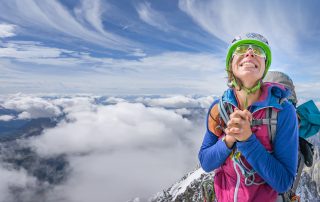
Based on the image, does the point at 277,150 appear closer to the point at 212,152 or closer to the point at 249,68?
the point at 212,152

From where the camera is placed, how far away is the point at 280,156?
3820 millimetres

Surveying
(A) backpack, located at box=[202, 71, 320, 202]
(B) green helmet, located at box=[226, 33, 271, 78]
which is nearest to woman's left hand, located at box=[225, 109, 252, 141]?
(A) backpack, located at box=[202, 71, 320, 202]

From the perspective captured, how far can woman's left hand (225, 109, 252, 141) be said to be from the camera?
3270 mm

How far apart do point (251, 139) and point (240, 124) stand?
0.34 meters

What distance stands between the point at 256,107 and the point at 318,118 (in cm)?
185

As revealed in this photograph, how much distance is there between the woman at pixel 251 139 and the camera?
3691 mm

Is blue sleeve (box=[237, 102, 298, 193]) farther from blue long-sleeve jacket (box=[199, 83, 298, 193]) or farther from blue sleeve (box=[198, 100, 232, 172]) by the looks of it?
blue sleeve (box=[198, 100, 232, 172])

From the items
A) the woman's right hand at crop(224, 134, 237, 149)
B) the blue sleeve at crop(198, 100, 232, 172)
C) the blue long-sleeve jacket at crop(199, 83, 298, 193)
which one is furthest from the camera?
the blue sleeve at crop(198, 100, 232, 172)

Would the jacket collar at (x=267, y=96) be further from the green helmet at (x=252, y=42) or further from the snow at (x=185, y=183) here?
the snow at (x=185, y=183)

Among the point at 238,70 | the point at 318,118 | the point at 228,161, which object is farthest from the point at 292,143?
the point at 318,118

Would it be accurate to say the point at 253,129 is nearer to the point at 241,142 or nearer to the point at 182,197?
the point at 241,142

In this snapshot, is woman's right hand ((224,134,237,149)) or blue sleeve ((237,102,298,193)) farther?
woman's right hand ((224,134,237,149))

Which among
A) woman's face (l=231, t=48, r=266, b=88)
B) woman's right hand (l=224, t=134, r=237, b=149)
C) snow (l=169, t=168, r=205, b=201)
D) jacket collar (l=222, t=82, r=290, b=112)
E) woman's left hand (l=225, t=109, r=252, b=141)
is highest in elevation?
woman's face (l=231, t=48, r=266, b=88)

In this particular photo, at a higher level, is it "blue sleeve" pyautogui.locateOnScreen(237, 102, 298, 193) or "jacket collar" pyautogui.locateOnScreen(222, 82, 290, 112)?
"jacket collar" pyautogui.locateOnScreen(222, 82, 290, 112)
